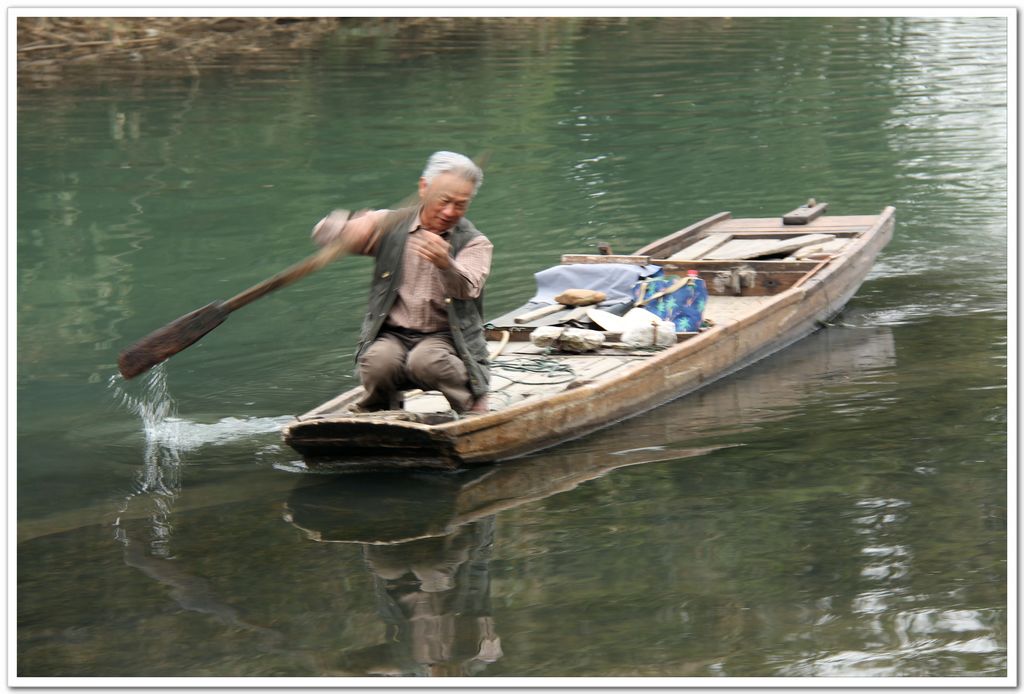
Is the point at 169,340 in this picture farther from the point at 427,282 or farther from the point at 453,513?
the point at 453,513

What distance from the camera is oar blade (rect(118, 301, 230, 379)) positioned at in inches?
230

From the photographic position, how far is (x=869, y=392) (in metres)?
7.41

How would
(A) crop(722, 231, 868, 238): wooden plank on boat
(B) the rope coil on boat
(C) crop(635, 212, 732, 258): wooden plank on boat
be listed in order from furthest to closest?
(A) crop(722, 231, 868, 238): wooden plank on boat → (C) crop(635, 212, 732, 258): wooden plank on boat → (B) the rope coil on boat

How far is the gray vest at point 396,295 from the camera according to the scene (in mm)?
5934

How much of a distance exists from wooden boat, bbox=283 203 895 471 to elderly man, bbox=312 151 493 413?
0.17m

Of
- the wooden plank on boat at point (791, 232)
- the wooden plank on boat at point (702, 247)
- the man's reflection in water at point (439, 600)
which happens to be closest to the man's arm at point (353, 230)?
the man's reflection in water at point (439, 600)

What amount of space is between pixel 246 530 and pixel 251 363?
106 inches

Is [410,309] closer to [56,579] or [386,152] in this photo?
[56,579]

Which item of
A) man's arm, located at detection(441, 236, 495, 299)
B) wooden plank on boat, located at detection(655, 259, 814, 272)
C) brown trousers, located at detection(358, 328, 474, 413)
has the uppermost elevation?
man's arm, located at detection(441, 236, 495, 299)

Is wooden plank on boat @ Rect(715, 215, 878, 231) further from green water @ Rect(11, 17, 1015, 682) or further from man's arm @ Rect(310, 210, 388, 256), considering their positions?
man's arm @ Rect(310, 210, 388, 256)

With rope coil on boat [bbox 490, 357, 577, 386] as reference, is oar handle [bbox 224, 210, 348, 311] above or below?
above

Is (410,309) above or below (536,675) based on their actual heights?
above

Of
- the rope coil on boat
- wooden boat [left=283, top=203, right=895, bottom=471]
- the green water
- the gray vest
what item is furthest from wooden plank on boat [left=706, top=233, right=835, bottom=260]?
the gray vest

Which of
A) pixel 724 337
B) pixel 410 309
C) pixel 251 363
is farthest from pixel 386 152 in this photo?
pixel 410 309
